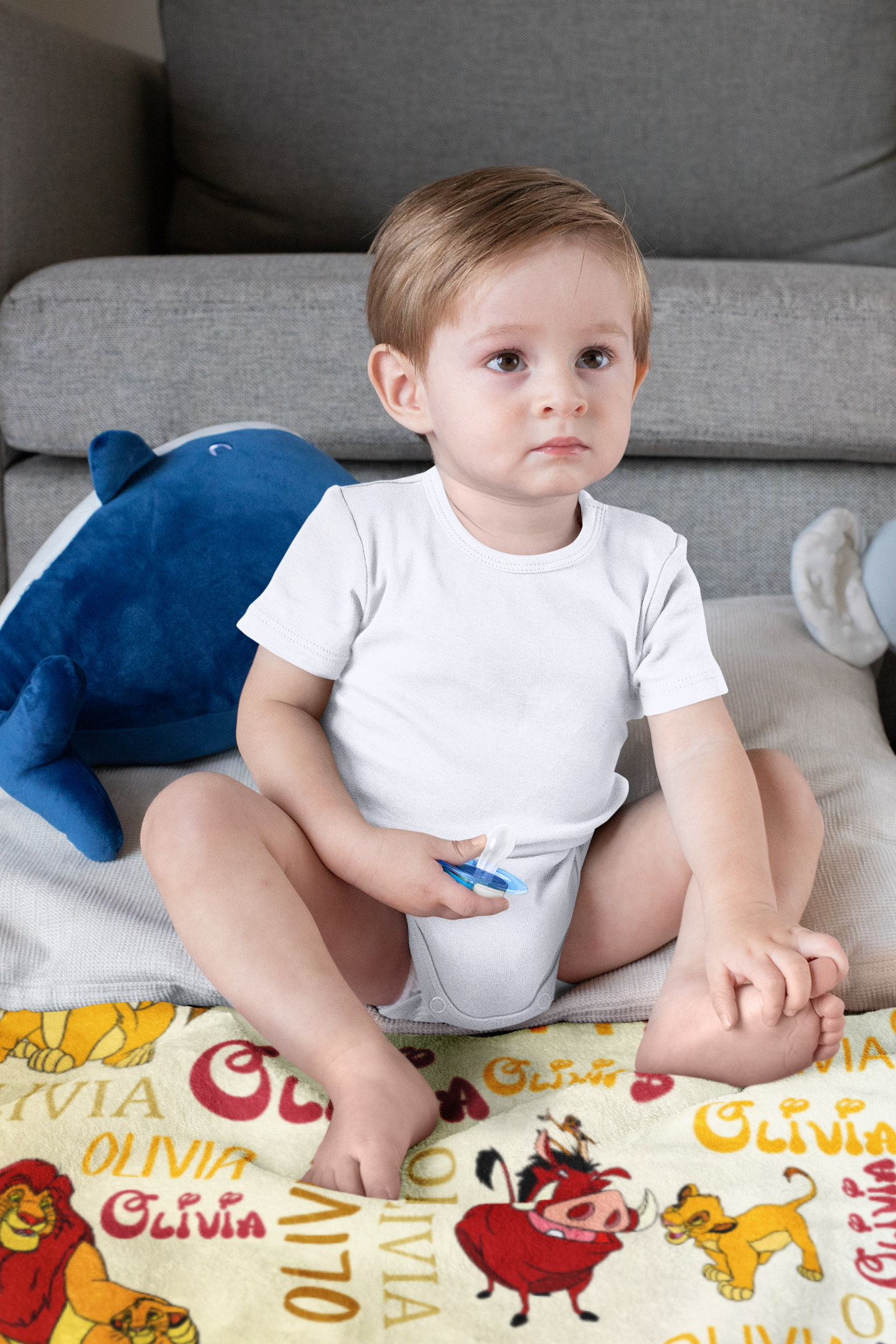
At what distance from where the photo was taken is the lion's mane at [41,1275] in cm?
45

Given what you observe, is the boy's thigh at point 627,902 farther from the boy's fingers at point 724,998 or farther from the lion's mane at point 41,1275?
the lion's mane at point 41,1275

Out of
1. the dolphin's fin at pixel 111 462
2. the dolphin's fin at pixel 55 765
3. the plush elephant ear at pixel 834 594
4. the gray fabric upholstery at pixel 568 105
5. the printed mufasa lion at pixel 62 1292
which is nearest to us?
the printed mufasa lion at pixel 62 1292

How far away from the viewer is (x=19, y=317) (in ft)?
3.91

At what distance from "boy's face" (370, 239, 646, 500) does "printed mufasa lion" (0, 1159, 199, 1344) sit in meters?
0.46

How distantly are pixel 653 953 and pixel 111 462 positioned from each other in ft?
1.97

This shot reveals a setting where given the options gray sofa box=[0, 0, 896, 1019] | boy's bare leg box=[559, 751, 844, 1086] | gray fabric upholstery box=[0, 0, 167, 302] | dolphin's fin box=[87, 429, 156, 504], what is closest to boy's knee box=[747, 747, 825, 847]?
boy's bare leg box=[559, 751, 844, 1086]

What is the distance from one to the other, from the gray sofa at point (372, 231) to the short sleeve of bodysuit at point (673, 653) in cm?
19

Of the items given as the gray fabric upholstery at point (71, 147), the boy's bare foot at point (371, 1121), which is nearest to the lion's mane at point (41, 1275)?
the boy's bare foot at point (371, 1121)

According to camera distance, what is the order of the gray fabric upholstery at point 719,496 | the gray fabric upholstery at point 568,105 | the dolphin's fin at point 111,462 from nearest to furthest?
the dolphin's fin at point 111,462 → the gray fabric upholstery at point 719,496 → the gray fabric upholstery at point 568,105

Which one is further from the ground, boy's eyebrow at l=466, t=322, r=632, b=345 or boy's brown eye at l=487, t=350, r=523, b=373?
boy's eyebrow at l=466, t=322, r=632, b=345

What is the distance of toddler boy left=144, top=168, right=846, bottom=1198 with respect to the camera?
0.62 meters

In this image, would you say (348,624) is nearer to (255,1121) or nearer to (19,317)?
(255,1121)

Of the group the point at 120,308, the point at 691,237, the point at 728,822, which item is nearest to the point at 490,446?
the point at 728,822

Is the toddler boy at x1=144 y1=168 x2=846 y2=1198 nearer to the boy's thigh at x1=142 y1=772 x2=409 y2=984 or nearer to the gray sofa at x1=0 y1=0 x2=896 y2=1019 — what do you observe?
the boy's thigh at x1=142 y1=772 x2=409 y2=984
